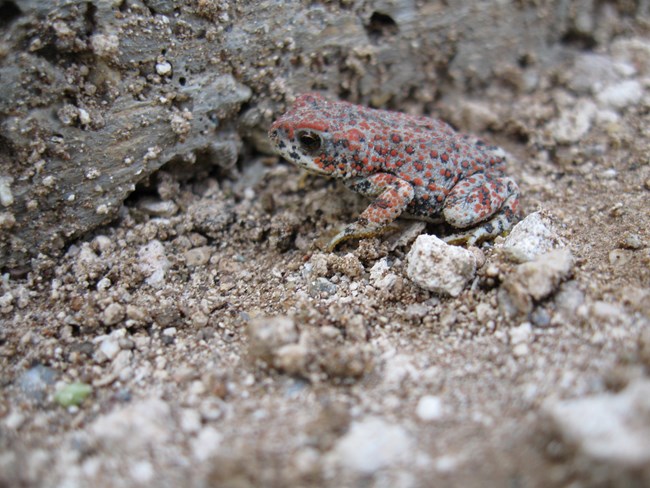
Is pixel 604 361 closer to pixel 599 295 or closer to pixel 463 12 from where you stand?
pixel 599 295

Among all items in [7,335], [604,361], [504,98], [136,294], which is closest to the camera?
[604,361]

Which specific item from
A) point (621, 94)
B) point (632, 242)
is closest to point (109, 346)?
point (632, 242)

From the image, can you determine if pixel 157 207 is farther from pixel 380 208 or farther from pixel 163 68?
pixel 380 208

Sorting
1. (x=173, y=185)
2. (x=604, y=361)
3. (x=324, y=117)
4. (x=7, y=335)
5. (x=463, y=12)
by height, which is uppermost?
(x=463, y=12)

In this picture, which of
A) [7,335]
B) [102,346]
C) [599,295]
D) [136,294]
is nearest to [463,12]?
[599,295]

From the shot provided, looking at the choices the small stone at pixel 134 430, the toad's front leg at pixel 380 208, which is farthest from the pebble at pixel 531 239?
the small stone at pixel 134 430

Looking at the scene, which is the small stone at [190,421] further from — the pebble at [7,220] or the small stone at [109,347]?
the pebble at [7,220]

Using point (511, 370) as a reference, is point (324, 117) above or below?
above
